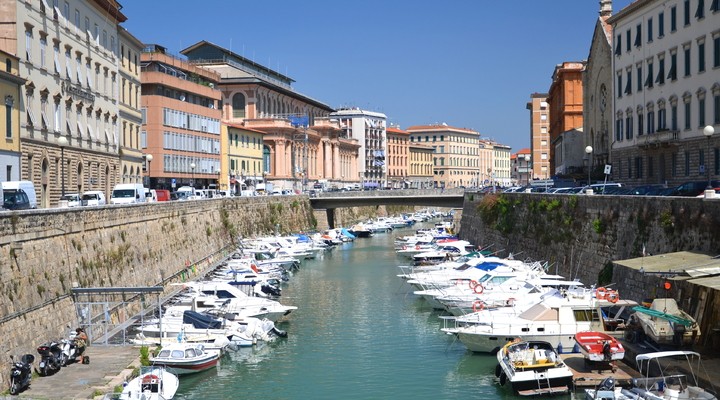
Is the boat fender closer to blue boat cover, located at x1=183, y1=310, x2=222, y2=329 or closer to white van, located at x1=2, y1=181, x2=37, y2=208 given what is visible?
blue boat cover, located at x1=183, y1=310, x2=222, y2=329

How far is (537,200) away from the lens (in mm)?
57562

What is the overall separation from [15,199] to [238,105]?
3484 inches

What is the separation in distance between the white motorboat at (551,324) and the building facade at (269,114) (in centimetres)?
9106

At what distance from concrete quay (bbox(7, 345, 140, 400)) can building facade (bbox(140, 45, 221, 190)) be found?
5172 cm

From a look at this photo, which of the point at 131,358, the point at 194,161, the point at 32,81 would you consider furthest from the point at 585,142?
the point at 131,358

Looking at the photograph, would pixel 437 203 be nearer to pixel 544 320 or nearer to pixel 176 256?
pixel 176 256

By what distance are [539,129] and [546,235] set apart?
94258 millimetres

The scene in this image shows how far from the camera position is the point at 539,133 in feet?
478

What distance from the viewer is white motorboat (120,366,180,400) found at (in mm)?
26406

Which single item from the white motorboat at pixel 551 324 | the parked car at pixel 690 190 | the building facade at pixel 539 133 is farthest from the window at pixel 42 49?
the building facade at pixel 539 133

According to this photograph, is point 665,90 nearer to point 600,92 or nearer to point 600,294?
point 600,92

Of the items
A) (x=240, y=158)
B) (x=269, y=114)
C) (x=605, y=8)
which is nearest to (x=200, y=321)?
(x=605, y=8)

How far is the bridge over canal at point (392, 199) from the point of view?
323ft

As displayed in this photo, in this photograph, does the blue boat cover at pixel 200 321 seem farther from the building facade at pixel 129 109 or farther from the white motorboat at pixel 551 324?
the building facade at pixel 129 109
